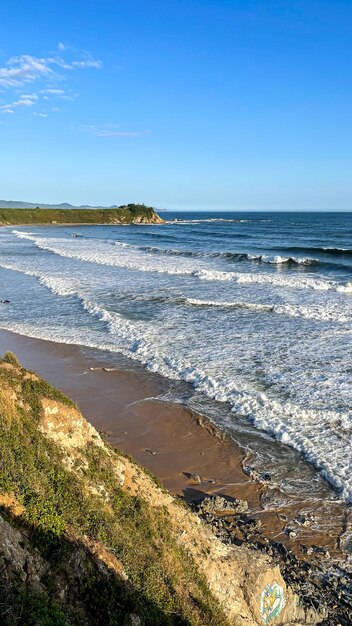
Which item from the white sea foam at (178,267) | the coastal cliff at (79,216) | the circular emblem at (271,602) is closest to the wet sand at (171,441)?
the circular emblem at (271,602)

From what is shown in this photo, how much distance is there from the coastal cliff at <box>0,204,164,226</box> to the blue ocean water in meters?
66.2

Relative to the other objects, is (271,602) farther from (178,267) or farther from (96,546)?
(178,267)

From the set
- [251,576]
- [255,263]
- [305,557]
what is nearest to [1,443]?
[251,576]

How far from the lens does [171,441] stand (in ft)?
31.7

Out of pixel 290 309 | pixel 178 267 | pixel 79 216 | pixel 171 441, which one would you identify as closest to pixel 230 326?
pixel 290 309

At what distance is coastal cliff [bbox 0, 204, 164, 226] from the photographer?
99562 mm

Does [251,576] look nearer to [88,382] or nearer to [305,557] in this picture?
[305,557]

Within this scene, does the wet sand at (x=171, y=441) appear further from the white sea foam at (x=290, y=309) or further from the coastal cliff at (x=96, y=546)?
the white sea foam at (x=290, y=309)

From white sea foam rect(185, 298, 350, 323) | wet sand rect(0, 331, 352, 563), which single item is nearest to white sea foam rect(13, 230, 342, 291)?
white sea foam rect(185, 298, 350, 323)

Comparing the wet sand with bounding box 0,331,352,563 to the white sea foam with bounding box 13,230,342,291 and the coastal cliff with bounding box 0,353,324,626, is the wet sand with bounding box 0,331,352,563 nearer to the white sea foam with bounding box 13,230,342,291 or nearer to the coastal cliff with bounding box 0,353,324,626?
the coastal cliff with bounding box 0,353,324,626

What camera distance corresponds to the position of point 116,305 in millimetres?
21422

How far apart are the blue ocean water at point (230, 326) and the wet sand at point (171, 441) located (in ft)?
2.21

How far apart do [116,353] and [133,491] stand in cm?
967

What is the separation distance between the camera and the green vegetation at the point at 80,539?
3.76m
